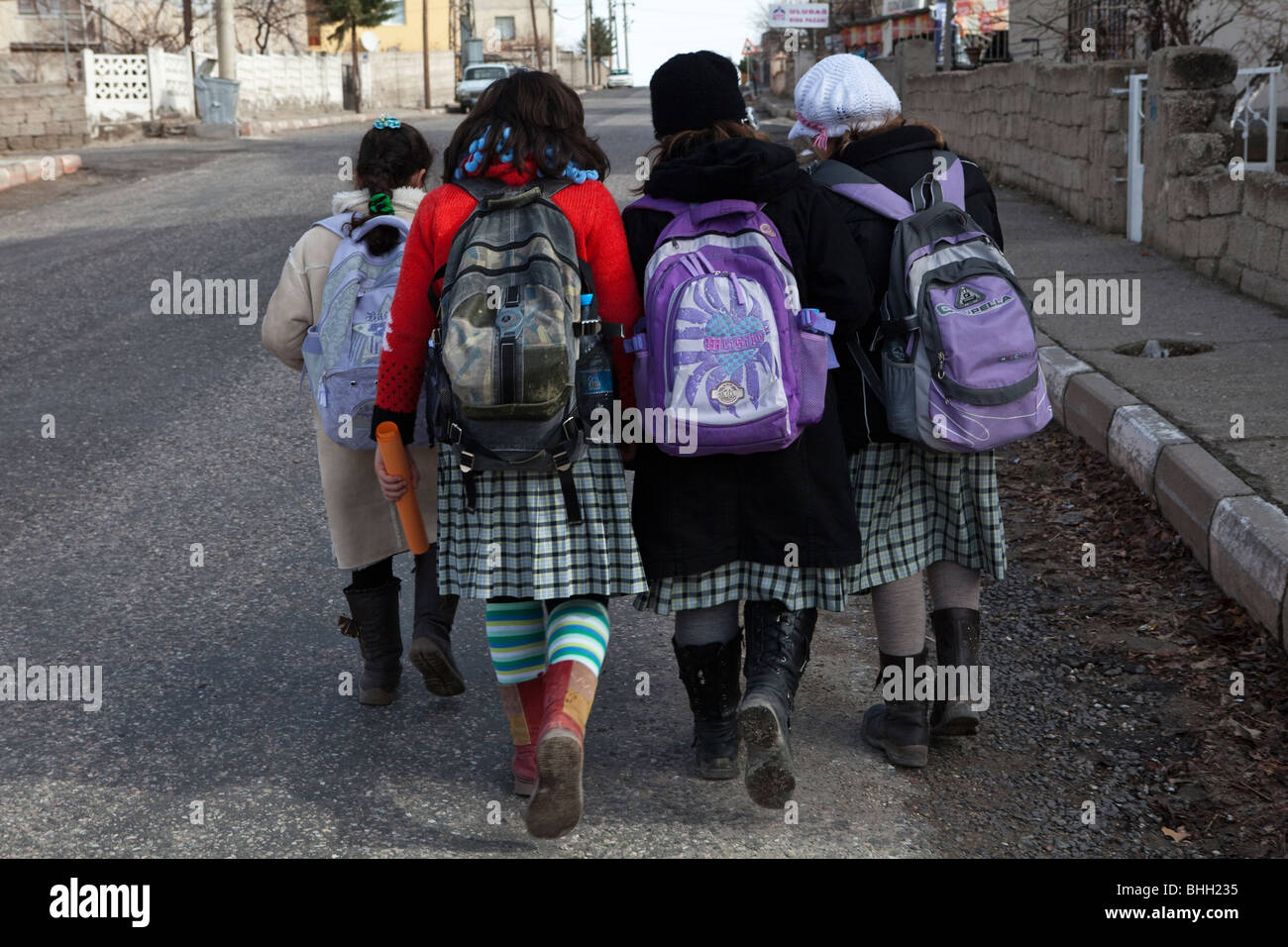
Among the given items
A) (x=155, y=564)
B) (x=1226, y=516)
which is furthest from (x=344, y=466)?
(x=1226, y=516)

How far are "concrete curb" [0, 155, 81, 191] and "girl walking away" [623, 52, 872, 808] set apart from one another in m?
16.0

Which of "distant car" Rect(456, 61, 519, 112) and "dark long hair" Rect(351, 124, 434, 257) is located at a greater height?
"distant car" Rect(456, 61, 519, 112)

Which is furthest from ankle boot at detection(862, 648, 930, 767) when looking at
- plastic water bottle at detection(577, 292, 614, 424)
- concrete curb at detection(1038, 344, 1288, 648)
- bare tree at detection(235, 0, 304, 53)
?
bare tree at detection(235, 0, 304, 53)

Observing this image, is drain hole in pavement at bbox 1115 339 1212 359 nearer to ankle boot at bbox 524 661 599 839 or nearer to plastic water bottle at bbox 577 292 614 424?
plastic water bottle at bbox 577 292 614 424

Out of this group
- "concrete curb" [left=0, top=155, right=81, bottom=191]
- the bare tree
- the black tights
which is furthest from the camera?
the bare tree

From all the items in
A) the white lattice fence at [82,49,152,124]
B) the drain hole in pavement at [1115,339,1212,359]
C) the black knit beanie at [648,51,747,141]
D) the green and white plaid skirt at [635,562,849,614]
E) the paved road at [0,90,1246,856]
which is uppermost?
the white lattice fence at [82,49,152,124]

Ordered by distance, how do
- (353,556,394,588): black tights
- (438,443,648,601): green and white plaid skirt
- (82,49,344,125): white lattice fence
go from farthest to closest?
(82,49,344,125): white lattice fence, (353,556,394,588): black tights, (438,443,648,601): green and white plaid skirt

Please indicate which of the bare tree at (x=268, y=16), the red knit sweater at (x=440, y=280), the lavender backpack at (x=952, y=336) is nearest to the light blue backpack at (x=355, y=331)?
the red knit sweater at (x=440, y=280)

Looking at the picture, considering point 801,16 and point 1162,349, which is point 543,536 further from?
point 801,16

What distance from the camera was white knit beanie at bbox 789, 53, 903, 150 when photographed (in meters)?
3.39

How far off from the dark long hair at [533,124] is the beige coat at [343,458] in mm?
614

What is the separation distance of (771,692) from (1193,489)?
238 centimetres

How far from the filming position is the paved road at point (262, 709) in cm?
312

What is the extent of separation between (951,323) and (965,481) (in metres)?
0.48
